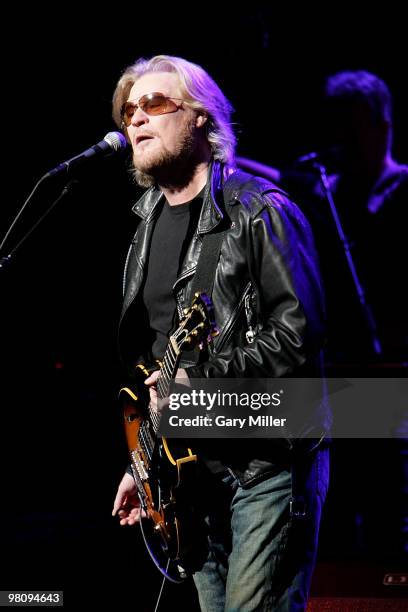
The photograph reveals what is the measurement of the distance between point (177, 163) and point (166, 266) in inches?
14.4

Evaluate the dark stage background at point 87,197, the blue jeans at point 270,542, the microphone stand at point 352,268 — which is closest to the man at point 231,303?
the blue jeans at point 270,542

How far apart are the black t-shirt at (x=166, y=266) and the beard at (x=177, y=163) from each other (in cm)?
10

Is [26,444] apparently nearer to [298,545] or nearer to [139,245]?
[139,245]

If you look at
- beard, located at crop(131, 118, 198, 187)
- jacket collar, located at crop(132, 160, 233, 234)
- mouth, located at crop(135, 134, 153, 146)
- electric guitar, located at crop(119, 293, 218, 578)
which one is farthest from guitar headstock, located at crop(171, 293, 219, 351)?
mouth, located at crop(135, 134, 153, 146)

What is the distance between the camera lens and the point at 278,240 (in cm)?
203

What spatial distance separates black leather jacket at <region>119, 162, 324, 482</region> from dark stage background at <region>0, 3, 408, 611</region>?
2215 millimetres

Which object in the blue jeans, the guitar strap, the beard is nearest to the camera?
the blue jeans

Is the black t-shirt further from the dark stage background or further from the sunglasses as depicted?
the dark stage background

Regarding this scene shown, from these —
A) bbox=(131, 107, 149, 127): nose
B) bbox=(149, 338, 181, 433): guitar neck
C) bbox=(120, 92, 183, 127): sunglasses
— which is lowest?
bbox=(149, 338, 181, 433): guitar neck

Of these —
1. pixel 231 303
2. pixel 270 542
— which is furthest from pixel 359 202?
pixel 270 542

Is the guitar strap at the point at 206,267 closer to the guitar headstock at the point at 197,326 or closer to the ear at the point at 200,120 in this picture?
the guitar headstock at the point at 197,326

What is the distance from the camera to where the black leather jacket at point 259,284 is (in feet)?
6.40

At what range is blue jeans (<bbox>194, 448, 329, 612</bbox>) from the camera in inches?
76.7

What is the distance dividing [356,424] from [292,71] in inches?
108
